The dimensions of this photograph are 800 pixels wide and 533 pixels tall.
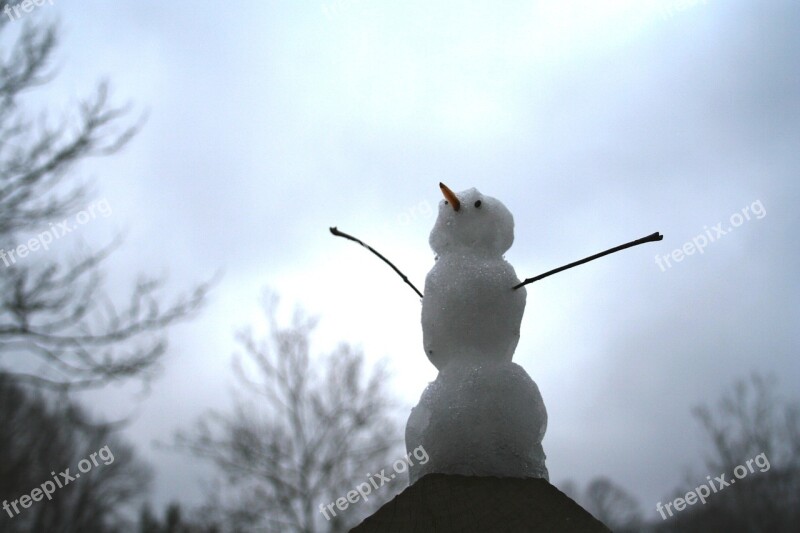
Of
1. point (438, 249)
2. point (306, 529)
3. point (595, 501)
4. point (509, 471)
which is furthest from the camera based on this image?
point (595, 501)

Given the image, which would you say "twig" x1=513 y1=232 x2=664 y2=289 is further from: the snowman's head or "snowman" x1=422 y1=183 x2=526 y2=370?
the snowman's head

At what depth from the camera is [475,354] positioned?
1755 millimetres

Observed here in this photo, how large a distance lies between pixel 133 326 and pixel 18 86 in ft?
5.51

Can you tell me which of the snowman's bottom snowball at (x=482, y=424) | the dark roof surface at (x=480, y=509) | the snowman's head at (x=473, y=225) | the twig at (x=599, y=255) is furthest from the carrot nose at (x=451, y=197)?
the dark roof surface at (x=480, y=509)

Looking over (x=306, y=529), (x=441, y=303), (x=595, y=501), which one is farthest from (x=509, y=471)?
(x=595, y=501)

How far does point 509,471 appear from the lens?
1.61 m

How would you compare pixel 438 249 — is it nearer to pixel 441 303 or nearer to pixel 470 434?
pixel 441 303

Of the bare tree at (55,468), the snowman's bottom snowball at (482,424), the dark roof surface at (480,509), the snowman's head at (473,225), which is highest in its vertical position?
the bare tree at (55,468)

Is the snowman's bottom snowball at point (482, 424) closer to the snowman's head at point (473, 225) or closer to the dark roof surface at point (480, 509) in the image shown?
the dark roof surface at point (480, 509)

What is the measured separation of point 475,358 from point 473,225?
0.42 metres

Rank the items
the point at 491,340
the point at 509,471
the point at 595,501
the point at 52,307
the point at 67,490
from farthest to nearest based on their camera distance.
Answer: the point at 595,501 → the point at 67,490 → the point at 52,307 → the point at 491,340 → the point at 509,471

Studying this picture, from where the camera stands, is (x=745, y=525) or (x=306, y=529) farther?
(x=745, y=525)

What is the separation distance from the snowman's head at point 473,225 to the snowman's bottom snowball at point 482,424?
38 cm

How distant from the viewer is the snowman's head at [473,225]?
1.87m
